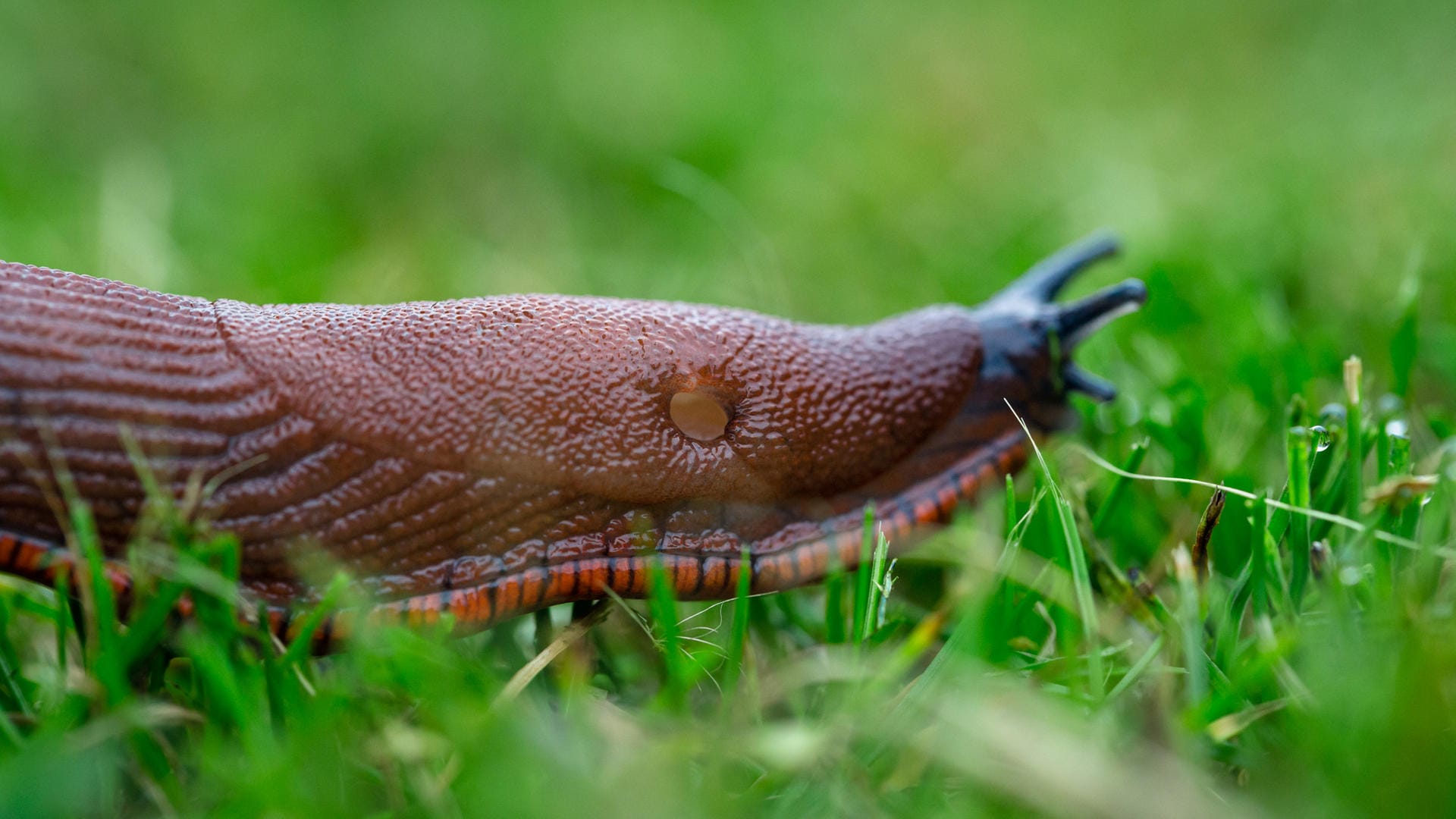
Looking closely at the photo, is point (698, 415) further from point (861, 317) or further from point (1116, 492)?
point (861, 317)

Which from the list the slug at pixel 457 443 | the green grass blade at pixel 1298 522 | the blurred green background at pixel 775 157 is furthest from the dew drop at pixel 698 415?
the blurred green background at pixel 775 157

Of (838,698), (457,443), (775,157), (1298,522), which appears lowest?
(838,698)

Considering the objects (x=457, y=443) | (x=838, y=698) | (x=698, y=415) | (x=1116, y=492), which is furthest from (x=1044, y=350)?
(x=457, y=443)

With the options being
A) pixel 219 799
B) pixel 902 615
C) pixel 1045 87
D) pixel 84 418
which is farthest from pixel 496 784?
pixel 1045 87

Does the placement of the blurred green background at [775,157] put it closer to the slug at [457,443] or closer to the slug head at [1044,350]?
the slug head at [1044,350]

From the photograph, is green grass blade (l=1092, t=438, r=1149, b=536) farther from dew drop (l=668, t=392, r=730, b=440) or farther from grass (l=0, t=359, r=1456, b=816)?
dew drop (l=668, t=392, r=730, b=440)

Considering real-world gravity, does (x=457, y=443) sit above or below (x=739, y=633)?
above

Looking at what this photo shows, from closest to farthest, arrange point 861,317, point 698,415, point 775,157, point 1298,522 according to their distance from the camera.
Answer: point 1298,522 < point 698,415 < point 861,317 < point 775,157

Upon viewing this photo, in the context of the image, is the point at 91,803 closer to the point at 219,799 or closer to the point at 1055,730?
the point at 219,799
